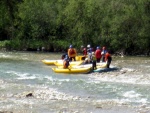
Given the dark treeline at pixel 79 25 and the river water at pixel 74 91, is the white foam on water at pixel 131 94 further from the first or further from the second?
the dark treeline at pixel 79 25

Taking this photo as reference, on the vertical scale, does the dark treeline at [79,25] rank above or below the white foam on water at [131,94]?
above

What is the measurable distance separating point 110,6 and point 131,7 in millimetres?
2801

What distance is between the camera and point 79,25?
1834 inches

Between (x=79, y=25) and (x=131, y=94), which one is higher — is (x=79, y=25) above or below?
above

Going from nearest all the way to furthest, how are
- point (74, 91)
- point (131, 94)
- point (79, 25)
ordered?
point (131, 94)
point (74, 91)
point (79, 25)

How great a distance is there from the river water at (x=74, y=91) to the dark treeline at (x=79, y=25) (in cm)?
1474

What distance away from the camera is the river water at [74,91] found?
15.7 metres

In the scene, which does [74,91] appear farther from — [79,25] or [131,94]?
[79,25]

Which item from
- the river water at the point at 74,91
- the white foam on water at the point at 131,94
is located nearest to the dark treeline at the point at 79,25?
the river water at the point at 74,91

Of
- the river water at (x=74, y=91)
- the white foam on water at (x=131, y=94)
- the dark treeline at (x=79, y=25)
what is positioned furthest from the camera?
the dark treeline at (x=79, y=25)

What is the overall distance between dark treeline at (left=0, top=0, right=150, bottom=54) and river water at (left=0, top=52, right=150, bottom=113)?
14.7 meters

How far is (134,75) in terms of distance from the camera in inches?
992

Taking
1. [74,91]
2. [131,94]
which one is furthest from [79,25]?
[131,94]

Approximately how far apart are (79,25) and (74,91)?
27.4m
